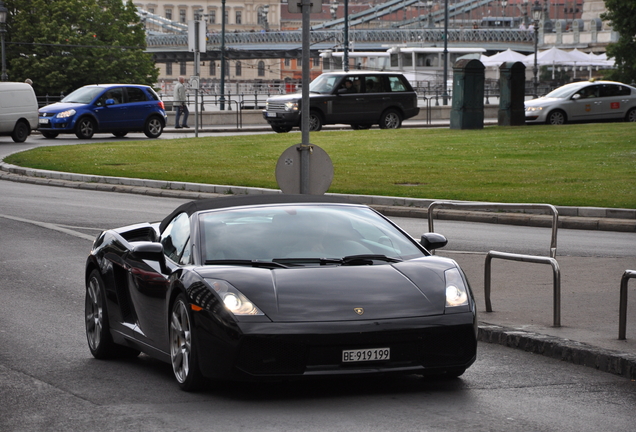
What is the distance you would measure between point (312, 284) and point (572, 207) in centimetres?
1122

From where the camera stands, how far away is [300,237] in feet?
21.8

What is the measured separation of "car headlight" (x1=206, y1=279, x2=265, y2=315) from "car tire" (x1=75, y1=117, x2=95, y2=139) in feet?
97.4

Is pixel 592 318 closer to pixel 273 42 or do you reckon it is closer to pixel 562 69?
pixel 562 69

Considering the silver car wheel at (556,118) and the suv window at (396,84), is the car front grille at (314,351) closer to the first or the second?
the suv window at (396,84)

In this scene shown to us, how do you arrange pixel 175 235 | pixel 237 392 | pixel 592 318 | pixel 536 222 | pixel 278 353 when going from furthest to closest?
pixel 536 222, pixel 592 318, pixel 175 235, pixel 237 392, pixel 278 353

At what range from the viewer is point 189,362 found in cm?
611

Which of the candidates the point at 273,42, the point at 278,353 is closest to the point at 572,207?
the point at 278,353

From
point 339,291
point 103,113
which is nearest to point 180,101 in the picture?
point 103,113

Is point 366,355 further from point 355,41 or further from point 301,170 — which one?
point 355,41

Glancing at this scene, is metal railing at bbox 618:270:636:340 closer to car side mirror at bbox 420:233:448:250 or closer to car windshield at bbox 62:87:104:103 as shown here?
car side mirror at bbox 420:233:448:250

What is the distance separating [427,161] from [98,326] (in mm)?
17518

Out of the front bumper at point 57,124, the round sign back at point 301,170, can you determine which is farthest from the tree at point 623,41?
the round sign back at point 301,170

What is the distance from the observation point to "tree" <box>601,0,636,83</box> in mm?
62625

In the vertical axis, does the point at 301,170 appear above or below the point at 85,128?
below
